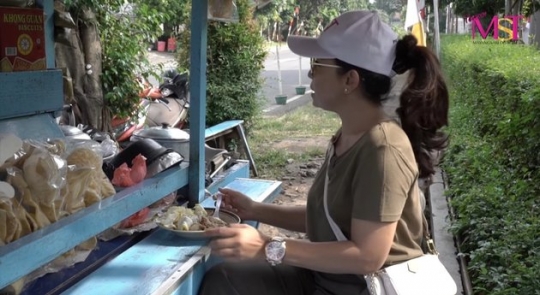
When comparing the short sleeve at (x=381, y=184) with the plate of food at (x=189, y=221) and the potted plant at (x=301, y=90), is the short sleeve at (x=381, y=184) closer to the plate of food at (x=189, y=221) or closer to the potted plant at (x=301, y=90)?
the plate of food at (x=189, y=221)

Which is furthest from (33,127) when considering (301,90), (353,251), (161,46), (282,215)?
(161,46)

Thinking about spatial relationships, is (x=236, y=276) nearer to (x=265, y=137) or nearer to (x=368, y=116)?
(x=368, y=116)

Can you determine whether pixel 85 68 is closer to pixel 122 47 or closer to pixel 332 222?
pixel 122 47

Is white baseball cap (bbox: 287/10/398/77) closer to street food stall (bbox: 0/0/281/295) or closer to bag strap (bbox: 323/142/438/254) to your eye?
bag strap (bbox: 323/142/438/254)

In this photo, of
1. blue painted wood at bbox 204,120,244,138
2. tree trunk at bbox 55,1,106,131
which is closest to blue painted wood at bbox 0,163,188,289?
tree trunk at bbox 55,1,106,131

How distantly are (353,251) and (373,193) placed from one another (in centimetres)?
20

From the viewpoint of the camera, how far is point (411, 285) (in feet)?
6.01

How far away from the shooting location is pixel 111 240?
209cm

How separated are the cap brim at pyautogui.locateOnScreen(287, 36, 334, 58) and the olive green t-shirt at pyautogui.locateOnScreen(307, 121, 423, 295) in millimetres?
315

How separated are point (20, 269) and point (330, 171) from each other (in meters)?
1.02

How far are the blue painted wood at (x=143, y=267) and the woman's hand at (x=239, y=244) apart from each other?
151mm

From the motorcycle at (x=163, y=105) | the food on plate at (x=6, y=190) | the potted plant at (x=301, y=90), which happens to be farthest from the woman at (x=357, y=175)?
the potted plant at (x=301, y=90)

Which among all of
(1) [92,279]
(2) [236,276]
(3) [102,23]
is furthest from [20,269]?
(3) [102,23]

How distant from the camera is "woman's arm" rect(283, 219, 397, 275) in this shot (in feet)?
5.68
